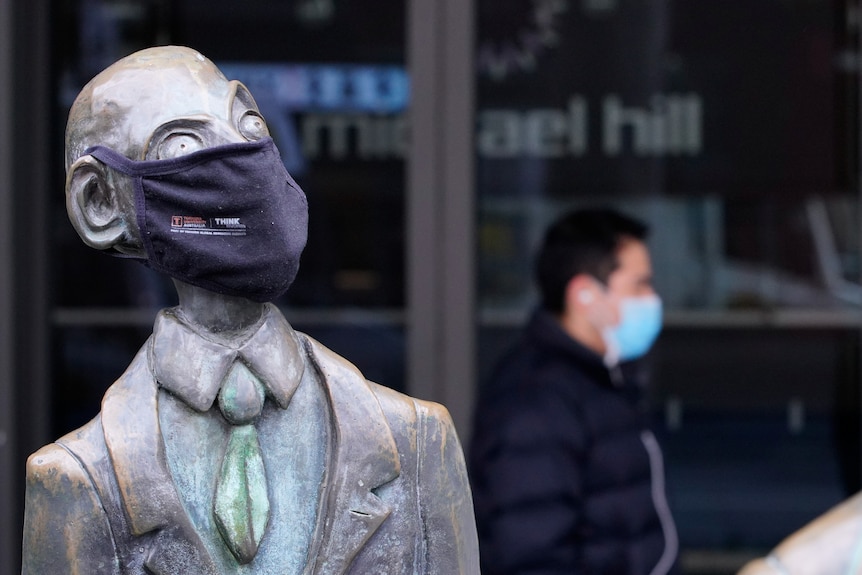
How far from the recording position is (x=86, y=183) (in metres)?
1.29

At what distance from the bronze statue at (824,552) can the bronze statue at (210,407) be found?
542 millimetres

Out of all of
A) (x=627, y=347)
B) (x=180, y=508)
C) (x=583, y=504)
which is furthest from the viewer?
(x=627, y=347)

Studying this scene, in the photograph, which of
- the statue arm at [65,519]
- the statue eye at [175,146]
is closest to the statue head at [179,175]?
the statue eye at [175,146]

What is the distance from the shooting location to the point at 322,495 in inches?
51.4

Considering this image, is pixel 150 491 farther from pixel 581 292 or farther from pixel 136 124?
pixel 581 292

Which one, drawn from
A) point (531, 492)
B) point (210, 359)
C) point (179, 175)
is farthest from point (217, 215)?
point (531, 492)

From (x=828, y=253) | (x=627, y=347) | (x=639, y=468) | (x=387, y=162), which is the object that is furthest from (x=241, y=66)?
(x=828, y=253)

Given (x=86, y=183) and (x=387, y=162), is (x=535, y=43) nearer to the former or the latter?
(x=387, y=162)

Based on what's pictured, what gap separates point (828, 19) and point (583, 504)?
2989mm

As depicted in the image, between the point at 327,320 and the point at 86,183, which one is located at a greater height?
the point at 86,183

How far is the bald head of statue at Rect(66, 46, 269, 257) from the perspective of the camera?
126 cm

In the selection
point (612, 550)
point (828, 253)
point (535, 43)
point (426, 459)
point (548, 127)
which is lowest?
point (612, 550)

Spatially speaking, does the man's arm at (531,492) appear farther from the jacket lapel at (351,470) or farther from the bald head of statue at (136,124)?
the bald head of statue at (136,124)

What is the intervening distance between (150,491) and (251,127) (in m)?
0.42
